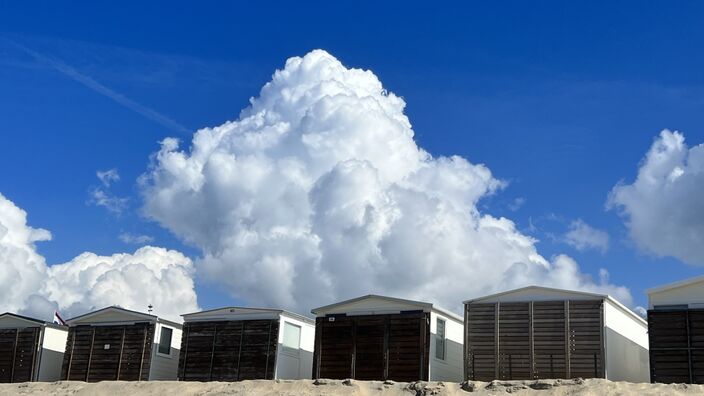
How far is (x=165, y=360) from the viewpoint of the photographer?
43.6m

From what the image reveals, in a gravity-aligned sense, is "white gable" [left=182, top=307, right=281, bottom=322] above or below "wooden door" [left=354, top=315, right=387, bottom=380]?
above

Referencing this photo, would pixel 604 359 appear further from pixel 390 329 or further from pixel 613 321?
pixel 390 329

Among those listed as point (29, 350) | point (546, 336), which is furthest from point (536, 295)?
point (29, 350)

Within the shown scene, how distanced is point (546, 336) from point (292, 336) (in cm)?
1204

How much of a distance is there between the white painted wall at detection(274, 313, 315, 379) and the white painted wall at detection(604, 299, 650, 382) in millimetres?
13717

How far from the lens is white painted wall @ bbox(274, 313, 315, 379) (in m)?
40.0

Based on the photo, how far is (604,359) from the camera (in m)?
33.2

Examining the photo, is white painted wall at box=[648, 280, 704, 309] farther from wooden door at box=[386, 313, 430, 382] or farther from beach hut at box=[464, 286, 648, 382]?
wooden door at box=[386, 313, 430, 382]

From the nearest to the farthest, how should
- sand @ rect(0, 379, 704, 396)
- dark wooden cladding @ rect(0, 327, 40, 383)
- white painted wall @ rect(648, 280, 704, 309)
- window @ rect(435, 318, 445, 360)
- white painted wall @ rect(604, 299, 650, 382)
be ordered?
sand @ rect(0, 379, 704, 396) → white painted wall @ rect(648, 280, 704, 309) → white painted wall @ rect(604, 299, 650, 382) → window @ rect(435, 318, 445, 360) → dark wooden cladding @ rect(0, 327, 40, 383)

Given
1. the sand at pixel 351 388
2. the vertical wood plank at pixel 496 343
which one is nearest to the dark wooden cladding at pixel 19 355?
the sand at pixel 351 388

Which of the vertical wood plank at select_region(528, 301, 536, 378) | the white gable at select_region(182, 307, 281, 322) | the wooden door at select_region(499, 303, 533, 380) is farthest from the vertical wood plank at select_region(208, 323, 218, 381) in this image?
the vertical wood plank at select_region(528, 301, 536, 378)

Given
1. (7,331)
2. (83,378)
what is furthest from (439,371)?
(7,331)

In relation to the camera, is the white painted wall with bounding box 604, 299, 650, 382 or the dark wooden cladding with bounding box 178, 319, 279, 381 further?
the dark wooden cladding with bounding box 178, 319, 279, 381

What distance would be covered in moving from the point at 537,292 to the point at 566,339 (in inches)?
82.7
